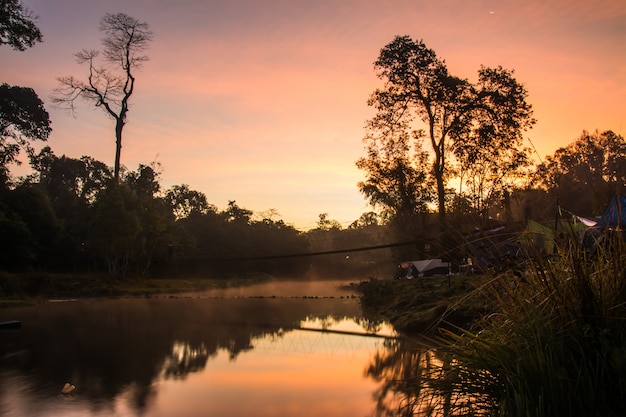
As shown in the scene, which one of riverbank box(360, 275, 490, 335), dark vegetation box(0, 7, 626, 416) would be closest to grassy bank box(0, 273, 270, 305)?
dark vegetation box(0, 7, 626, 416)

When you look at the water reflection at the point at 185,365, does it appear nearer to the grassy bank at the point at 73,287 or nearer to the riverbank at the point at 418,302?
the riverbank at the point at 418,302

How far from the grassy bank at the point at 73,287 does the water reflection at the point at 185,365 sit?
6.49 m

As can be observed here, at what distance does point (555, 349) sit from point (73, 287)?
91.4ft

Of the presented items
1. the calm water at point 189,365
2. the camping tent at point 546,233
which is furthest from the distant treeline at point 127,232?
the camping tent at point 546,233

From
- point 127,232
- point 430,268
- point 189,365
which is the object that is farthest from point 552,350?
point 127,232

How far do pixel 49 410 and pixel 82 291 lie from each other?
2244 cm

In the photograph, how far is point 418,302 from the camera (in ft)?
52.5

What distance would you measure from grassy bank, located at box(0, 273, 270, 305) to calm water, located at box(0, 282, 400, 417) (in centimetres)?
696

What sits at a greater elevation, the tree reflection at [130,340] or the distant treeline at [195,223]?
the distant treeline at [195,223]

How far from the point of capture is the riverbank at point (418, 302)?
1092cm

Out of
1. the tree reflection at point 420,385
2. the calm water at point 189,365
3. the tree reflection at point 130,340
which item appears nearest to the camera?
the tree reflection at point 420,385

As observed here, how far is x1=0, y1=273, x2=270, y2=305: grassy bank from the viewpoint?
23.8 m

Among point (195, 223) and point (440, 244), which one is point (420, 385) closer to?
point (440, 244)

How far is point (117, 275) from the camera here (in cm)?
3331
